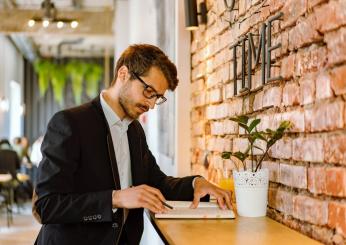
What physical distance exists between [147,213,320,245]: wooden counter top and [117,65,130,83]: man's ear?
20.4 inches

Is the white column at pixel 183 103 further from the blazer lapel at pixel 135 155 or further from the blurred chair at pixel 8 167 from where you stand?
the blurred chair at pixel 8 167

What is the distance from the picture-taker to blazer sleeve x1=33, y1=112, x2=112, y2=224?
1.89m

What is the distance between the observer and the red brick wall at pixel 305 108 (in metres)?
1.53

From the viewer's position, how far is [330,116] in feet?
5.12

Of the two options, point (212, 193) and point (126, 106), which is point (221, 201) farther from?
point (126, 106)

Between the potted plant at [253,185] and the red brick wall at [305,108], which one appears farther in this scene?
the potted plant at [253,185]

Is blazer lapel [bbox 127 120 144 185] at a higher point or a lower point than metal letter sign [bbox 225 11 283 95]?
lower

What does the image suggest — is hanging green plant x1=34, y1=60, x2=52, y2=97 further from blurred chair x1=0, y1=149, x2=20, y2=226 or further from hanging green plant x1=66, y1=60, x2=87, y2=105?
blurred chair x1=0, y1=149, x2=20, y2=226

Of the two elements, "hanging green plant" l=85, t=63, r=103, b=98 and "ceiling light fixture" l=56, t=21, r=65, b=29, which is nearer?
"ceiling light fixture" l=56, t=21, r=65, b=29

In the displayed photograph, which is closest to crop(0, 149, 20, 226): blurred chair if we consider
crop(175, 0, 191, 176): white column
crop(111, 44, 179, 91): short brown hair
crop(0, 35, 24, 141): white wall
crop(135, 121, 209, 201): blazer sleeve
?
crop(0, 35, 24, 141): white wall

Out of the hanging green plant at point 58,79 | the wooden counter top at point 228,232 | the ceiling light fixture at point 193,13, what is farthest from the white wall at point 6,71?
the wooden counter top at point 228,232

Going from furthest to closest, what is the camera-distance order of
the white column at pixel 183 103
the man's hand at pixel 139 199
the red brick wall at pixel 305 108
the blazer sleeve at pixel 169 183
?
the white column at pixel 183 103
the blazer sleeve at pixel 169 183
the man's hand at pixel 139 199
the red brick wall at pixel 305 108

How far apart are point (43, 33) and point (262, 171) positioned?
8042 mm

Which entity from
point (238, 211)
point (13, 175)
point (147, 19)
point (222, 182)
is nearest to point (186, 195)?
point (222, 182)
